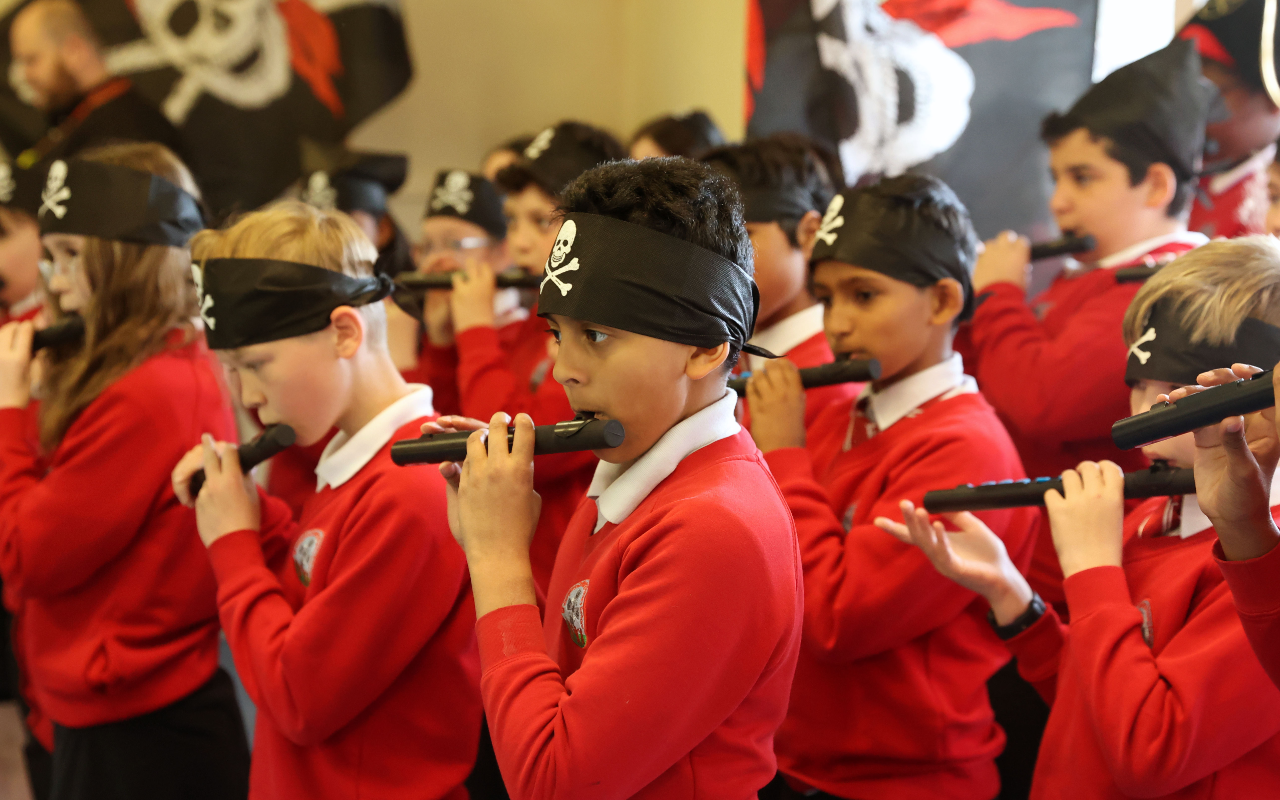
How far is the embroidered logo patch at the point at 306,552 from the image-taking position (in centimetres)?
166

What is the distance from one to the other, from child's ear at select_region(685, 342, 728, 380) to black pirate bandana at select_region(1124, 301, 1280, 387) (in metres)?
0.67

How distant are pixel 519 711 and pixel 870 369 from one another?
0.96m

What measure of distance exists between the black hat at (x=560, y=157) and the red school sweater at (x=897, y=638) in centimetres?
150

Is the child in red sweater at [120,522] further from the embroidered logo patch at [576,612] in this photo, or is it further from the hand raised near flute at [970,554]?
the hand raised near flute at [970,554]

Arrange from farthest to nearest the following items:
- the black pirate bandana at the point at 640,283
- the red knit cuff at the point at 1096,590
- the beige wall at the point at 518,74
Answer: the beige wall at the point at 518,74
the red knit cuff at the point at 1096,590
the black pirate bandana at the point at 640,283

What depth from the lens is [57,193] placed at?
7.35 feet

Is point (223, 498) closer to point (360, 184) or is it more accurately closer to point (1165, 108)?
point (1165, 108)

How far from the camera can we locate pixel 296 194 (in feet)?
14.9

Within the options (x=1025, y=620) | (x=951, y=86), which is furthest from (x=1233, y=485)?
(x=951, y=86)

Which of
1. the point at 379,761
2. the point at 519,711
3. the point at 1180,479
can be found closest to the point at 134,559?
the point at 379,761

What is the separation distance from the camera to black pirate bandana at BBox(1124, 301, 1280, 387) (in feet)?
4.58

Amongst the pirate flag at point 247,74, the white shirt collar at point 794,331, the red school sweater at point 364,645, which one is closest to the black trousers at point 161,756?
the red school sweater at point 364,645

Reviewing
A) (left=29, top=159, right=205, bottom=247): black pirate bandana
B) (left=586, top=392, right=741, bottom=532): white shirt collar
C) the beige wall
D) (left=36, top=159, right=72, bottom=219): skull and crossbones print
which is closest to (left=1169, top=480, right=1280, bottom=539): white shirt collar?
(left=586, top=392, right=741, bottom=532): white shirt collar

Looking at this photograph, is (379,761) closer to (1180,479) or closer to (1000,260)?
(1180,479)
